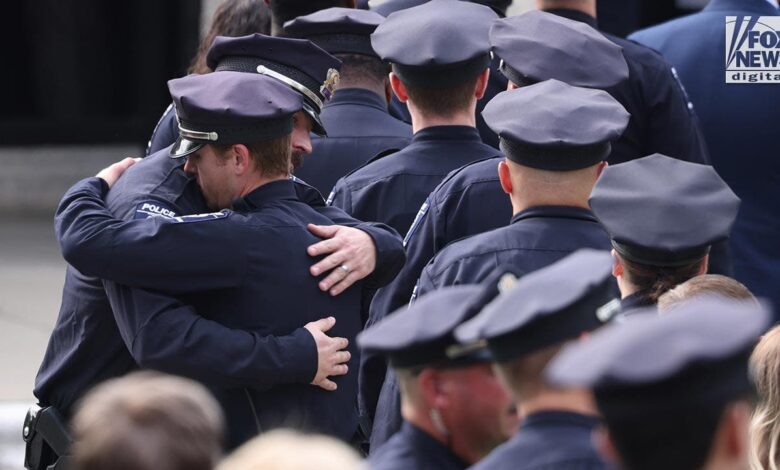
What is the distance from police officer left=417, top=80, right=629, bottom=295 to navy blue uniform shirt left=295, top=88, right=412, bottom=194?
3.39ft

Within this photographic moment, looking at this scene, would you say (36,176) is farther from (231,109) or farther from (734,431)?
(734,431)

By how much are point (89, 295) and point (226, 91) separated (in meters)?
0.59

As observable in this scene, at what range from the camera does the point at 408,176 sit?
14.0ft

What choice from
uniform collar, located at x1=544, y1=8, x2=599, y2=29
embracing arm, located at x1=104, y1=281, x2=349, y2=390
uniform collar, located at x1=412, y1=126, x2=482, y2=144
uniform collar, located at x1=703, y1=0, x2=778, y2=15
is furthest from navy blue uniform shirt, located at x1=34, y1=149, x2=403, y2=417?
uniform collar, located at x1=703, y1=0, x2=778, y2=15

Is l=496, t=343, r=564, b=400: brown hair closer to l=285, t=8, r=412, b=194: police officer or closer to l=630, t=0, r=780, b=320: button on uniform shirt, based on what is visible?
l=285, t=8, r=412, b=194: police officer

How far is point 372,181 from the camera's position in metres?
4.27

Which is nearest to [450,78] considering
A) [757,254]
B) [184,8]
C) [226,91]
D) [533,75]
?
[533,75]

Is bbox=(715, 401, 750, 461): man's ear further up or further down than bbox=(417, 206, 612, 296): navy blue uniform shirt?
further up

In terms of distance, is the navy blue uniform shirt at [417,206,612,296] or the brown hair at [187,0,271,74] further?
the brown hair at [187,0,271,74]

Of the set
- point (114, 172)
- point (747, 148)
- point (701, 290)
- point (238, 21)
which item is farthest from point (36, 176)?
point (701, 290)

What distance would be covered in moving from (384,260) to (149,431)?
5.09 ft

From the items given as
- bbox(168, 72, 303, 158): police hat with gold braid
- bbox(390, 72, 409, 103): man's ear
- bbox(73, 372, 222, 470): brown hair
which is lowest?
bbox(390, 72, 409, 103): man's ear

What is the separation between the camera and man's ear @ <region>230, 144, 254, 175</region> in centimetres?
360

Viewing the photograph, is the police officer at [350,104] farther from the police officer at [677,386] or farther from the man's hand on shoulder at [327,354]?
the police officer at [677,386]
